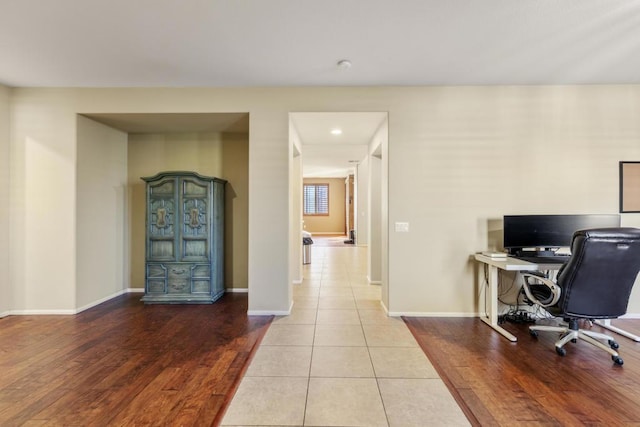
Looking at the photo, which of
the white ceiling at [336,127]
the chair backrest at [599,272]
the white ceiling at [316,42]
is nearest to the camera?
the white ceiling at [316,42]

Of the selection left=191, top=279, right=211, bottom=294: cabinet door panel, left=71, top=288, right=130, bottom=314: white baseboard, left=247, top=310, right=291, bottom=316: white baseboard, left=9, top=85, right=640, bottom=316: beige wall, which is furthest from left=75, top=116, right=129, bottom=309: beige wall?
left=247, top=310, right=291, bottom=316: white baseboard

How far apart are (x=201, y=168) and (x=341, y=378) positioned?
3713 millimetres

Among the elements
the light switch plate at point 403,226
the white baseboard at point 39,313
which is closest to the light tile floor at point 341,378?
the light switch plate at point 403,226

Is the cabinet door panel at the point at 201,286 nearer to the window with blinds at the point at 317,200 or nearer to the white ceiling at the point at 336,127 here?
the white ceiling at the point at 336,127

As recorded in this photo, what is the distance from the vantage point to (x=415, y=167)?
12.2 feet

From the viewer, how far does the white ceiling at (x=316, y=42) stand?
2.32m

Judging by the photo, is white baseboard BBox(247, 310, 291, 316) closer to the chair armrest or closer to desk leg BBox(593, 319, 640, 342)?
the chair armrest

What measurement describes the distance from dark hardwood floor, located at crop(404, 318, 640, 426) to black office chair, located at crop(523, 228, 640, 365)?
181 mm

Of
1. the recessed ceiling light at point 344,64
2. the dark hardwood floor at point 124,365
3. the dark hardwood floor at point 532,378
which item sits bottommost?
the dark hardwood floor at point 532,378

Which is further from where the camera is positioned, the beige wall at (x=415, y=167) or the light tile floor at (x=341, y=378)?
the beige wall at (x=415, y=167)

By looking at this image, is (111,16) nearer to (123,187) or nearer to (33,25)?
(33,25)

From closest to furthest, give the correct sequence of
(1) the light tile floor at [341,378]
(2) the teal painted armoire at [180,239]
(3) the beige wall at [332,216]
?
(1) the light tile floor at [341,378] < (2) the teal painted armoire at [180,239] < (3) the beige wall at [332,216]

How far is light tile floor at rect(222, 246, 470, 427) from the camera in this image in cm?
191

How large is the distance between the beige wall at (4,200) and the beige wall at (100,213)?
76 cm
